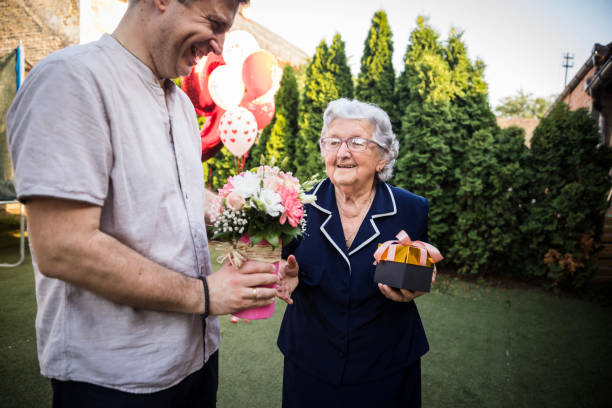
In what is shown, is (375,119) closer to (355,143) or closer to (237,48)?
(355,143)

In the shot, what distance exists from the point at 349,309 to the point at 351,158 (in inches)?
38.3

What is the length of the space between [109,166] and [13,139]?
22 cm

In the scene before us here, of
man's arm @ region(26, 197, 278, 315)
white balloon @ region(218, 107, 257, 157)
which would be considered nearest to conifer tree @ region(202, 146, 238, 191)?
white balloon @ region(218, 107, 257, 157)

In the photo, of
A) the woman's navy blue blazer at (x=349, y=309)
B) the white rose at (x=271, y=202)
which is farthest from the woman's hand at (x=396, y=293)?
the white rose at (x=271, y=202)

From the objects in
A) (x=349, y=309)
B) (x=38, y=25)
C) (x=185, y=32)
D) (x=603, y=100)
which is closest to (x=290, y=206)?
(x=185, y=32)

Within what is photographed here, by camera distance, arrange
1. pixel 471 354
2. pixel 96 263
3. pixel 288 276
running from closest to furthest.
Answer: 1. pixel 96 263
2. pixel 288 276
3. pixel 471 354

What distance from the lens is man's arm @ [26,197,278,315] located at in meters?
0.84

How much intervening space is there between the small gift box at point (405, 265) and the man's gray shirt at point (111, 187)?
0.97 meters

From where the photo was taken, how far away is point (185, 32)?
109 centimetres

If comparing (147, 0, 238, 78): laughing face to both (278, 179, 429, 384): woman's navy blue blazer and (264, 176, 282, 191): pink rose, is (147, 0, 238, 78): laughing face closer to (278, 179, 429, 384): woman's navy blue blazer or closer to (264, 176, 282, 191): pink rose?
(264, 176, 282, 191): pink rose

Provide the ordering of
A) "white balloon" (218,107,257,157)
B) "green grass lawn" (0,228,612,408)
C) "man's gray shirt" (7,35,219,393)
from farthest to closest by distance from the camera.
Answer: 1. "white balloon" (218,107,257,157)
2. "green grass lawn" (0,228,612,408)
3. "man's gray shirt" (7,35,219,393)

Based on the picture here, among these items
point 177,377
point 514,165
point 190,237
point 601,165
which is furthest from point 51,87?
point 601,165

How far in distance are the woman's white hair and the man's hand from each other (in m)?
1.35

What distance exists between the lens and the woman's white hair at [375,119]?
2246 millimetres
